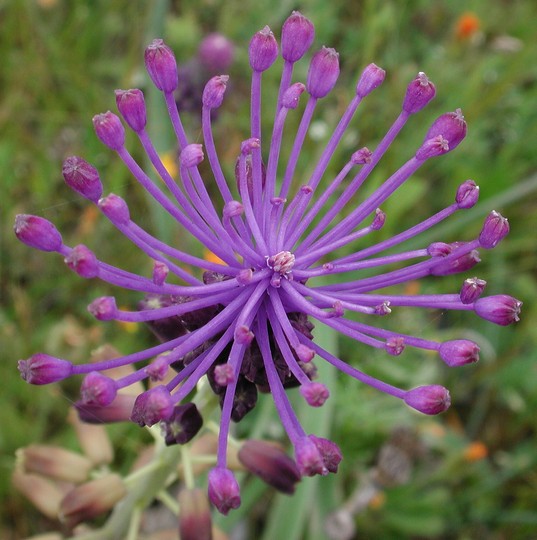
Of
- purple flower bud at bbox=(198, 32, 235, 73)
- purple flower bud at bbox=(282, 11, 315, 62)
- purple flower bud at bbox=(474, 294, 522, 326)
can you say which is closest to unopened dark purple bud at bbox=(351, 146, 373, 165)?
purple flower bud at bbox=(282, 11, 315, 62)

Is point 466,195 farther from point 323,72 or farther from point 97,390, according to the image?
point 97,390

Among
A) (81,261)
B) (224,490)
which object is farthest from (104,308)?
Result: (224,490)

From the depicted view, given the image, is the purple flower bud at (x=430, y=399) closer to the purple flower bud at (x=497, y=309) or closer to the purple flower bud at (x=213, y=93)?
the purple flower bud at (x=497, y=309)

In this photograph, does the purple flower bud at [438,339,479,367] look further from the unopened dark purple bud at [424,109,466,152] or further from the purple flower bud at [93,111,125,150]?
the purple flower bud at [93,111,125,150]

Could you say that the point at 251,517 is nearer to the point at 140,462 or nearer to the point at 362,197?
the point at 140,462

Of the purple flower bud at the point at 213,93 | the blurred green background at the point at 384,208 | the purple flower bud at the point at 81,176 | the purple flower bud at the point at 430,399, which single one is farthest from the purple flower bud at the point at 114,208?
the blurred green background at the point at 384,208

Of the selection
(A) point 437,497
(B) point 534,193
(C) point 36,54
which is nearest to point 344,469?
(A) point 437,497
